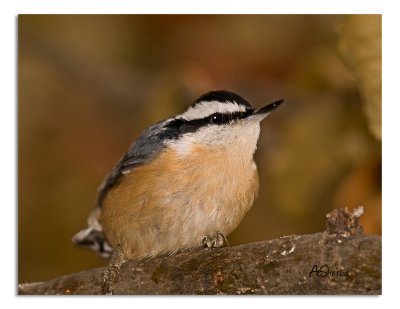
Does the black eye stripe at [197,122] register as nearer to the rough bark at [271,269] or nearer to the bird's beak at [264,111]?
the bird's beak at [264,111]

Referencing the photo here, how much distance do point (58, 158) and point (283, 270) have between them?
1.18 m

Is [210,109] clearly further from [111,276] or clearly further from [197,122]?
[111,276]

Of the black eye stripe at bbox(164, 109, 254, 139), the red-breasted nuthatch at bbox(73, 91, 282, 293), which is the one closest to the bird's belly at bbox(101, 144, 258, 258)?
the red-breasted nuthatch at bbox(73, 91, 282, 293)

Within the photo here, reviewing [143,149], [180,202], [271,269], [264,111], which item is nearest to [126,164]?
[143,149]

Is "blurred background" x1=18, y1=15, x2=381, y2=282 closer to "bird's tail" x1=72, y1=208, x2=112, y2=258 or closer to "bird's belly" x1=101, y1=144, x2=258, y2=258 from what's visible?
"bird's tail" x1=72, y1=208, x2=112, y2=258

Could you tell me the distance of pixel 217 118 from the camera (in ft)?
8.05

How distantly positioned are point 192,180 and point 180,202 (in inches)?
3.9

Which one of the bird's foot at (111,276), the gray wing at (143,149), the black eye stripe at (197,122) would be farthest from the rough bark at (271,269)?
the black eye stripe at (197,122)

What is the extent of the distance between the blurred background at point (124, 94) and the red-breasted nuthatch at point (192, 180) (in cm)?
13

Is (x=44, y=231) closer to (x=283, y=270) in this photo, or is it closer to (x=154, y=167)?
(x=154, y=167)

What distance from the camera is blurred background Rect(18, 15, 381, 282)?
262 cm

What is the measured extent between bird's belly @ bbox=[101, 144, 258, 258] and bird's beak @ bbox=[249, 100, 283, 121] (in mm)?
220

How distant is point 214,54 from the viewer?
9.05 ft
